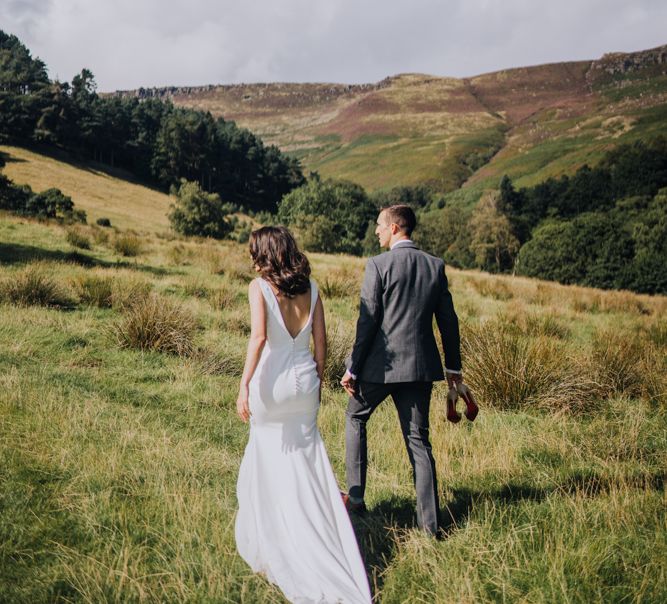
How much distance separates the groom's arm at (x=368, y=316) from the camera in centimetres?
315

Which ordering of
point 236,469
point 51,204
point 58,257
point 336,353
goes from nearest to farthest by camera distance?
point 236,469, point 336,353, point 58,257, point 51,204

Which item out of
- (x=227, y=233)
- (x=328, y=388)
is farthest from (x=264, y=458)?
(x=227, y=233)

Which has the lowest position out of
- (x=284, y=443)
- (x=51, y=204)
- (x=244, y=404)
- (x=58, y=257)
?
(x=284, y=443)

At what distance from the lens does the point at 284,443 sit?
281cm

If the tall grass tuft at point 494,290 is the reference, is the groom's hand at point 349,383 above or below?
below

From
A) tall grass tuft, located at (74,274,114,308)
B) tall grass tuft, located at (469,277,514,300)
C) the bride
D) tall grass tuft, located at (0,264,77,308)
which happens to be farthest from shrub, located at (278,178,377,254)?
the bride

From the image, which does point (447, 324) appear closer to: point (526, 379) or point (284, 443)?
point (284, 443)

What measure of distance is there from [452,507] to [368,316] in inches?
64.8

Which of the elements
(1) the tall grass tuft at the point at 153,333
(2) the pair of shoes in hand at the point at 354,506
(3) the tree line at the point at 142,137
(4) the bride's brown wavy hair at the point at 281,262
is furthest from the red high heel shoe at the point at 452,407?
(3) the tree line at the point at 142,137

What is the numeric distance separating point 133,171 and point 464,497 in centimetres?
7762

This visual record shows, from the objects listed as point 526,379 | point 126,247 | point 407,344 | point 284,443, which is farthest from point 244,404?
point 126,247

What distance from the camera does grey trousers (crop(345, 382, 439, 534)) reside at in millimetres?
3051

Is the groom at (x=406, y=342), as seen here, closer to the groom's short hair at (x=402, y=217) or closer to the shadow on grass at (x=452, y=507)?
the groom's short hair at (x=402, y=217)

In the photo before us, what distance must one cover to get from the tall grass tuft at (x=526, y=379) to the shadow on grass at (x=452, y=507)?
169cm
